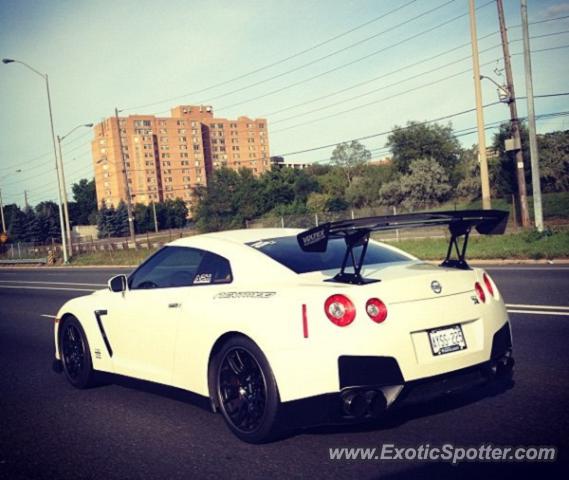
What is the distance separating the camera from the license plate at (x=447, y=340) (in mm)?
4055

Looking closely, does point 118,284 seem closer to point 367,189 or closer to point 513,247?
point 513,247

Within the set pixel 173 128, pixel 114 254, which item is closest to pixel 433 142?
pixel 114 254

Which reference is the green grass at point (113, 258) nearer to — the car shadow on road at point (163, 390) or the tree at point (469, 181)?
the car shadow on road at point (163, 390)

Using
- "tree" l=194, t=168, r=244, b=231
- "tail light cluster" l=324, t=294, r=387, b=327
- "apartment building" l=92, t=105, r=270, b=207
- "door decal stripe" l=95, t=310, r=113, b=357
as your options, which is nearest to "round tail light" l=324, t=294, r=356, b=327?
"tail light cluster" l=324, t=294, r=387, b=327

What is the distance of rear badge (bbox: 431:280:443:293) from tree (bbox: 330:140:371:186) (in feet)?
314

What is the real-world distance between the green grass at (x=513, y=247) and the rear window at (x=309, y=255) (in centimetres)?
1364

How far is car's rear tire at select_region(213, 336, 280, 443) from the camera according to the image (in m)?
4.04

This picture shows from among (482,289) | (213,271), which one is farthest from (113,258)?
(482,289)

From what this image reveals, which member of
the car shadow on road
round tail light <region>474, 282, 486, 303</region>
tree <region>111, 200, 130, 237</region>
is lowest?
the car shadow on road

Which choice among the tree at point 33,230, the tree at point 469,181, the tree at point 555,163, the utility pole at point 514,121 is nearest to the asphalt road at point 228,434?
the utility pole at point 514,121

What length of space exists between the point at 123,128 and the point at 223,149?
29.4 meters

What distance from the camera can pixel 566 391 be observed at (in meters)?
4.97

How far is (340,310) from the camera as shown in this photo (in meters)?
3.92

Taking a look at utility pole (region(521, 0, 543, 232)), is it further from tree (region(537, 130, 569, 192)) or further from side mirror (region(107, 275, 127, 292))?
tree (region(537, 130, 569, 192))
